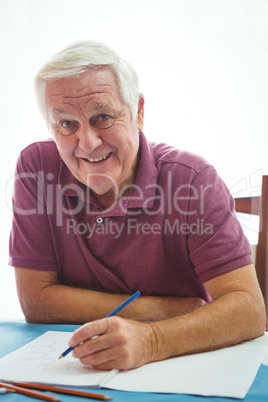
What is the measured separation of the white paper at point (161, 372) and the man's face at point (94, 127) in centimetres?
52

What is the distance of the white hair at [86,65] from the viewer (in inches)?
47.6

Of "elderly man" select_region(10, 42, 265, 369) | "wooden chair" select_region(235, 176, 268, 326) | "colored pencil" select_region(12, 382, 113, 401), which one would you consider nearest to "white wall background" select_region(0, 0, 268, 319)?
"wooden chair" select_region(235, 176, 268, 326)

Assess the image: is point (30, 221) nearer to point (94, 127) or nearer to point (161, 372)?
point (94, 127)

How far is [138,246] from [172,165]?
265 mm

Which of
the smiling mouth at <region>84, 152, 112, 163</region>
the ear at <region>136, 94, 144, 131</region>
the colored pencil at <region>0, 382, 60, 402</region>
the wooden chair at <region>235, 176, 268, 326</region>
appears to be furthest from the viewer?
the wooden chair at <region>235, 176, 268, 326</region>

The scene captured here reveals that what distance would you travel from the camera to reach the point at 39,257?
1396 millimetres

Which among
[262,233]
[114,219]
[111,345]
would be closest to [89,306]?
[114,219]

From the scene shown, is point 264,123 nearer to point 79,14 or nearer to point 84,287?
point 79,14

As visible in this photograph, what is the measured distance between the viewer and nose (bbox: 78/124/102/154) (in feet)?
4.09

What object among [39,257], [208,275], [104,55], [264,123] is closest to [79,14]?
[264,123]

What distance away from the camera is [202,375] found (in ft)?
2.79

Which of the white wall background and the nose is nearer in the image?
the nose

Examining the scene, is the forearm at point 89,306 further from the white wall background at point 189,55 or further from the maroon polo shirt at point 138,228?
the white wall background at point 189,55

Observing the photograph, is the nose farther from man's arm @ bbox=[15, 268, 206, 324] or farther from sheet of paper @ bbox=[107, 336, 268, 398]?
sheet of paper @ bbox=[107, 336, 268, 398]
